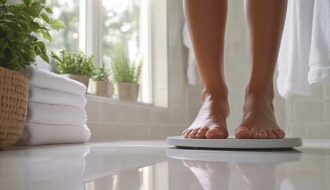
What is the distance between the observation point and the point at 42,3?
116cm

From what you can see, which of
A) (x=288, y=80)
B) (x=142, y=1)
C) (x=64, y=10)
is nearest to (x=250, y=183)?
(x=288, y=80)

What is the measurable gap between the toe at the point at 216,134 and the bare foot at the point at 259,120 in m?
0.03

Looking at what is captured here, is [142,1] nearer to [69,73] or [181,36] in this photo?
[181,36]

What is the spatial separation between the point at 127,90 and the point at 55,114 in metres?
0.91

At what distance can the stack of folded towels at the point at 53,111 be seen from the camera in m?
1.21

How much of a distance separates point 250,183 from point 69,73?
4.66ft

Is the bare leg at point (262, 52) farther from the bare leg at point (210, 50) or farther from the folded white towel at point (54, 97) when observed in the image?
the folded white towel at point (54, 97)

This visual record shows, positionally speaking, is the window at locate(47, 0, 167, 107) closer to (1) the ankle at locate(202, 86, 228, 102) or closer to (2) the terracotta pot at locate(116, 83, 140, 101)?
(2) the terracotta pot at locate(116, 83, 140, 101)

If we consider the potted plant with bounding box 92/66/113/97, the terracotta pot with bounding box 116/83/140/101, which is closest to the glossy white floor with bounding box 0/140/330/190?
the potted plant with bounding box 92/66/113/97

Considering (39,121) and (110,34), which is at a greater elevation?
(110,34)

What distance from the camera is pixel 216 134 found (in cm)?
97

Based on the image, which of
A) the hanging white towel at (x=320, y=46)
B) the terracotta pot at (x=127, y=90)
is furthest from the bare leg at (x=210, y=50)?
the terracotta pot at (x=127, y=90)

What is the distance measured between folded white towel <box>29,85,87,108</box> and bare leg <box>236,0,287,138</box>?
58 centimetres

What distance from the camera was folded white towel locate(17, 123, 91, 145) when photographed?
1.21 meters
